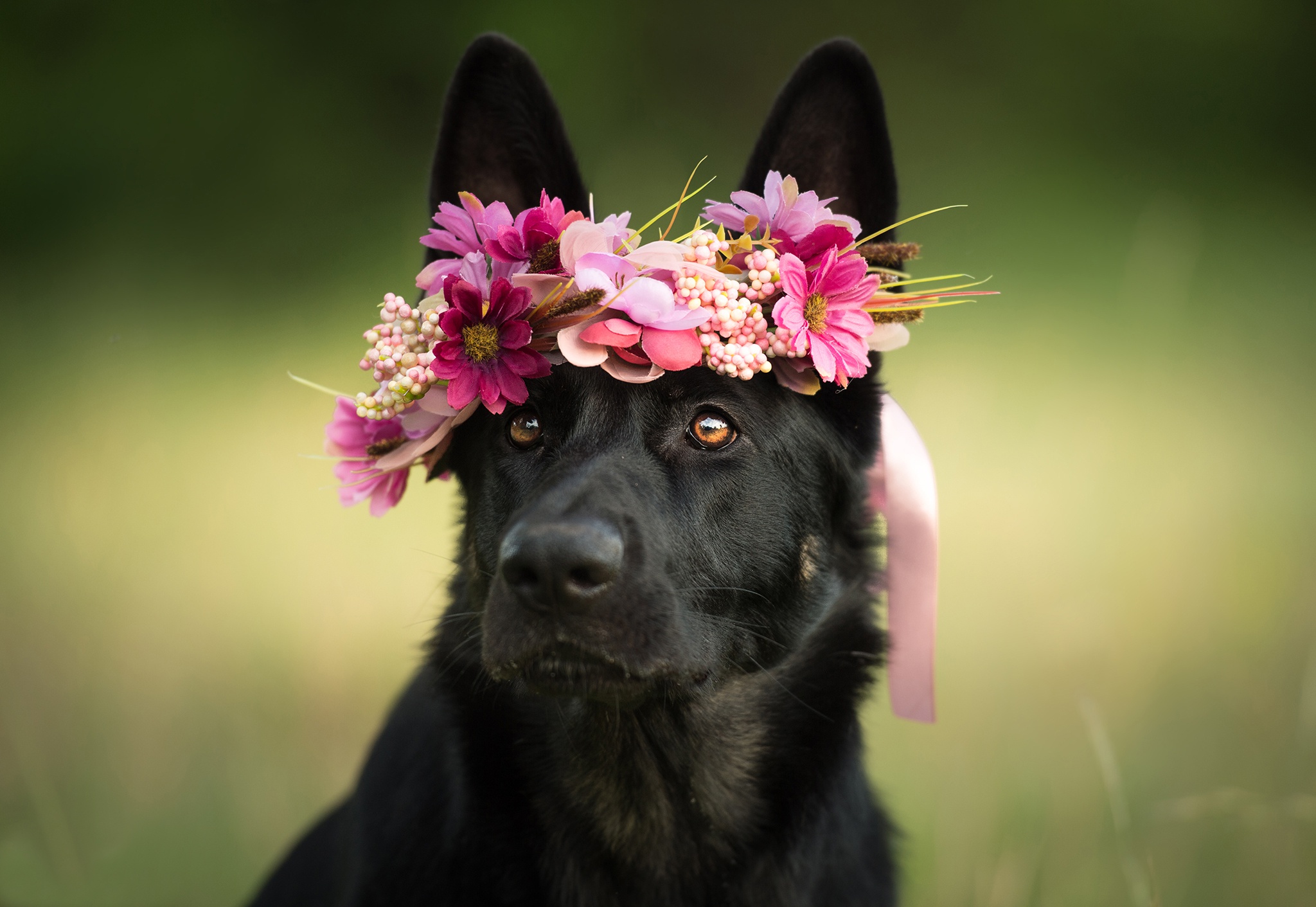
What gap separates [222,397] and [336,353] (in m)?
1.04

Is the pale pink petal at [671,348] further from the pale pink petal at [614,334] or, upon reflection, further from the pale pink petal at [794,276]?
the pale pink petal at [794,276]

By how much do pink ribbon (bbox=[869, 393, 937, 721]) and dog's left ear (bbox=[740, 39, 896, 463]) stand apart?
0.25 meters

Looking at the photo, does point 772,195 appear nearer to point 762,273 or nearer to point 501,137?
point 762,273

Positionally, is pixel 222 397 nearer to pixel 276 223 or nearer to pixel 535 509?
pixel 276 223

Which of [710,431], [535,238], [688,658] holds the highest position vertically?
[535,238]

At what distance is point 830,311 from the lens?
2.34 m

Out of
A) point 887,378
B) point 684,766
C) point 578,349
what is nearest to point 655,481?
point 578,349

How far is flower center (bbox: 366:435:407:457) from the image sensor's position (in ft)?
8.38

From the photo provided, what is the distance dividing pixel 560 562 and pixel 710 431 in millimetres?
623

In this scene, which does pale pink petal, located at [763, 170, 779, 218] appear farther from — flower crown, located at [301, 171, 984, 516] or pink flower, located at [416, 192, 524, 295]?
pink flower, located at [416, 192, 524, 295]

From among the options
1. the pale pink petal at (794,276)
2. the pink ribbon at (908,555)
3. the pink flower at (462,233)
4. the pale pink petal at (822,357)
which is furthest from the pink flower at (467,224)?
the pink ribbon at (908,555)

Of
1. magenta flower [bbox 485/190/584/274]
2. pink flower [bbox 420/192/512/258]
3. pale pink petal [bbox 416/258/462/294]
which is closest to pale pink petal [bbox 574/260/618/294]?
magenta flower [bbox 485/190/584/274]

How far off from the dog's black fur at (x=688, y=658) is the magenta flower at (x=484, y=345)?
14cm

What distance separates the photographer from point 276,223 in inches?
476
